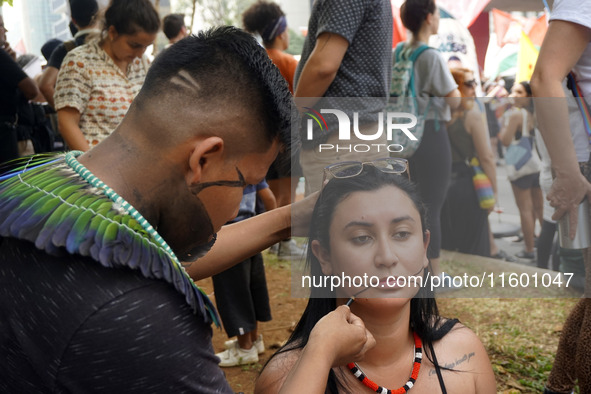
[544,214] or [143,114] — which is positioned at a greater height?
[143,114]

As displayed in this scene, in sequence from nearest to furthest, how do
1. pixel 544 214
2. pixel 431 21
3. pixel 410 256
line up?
pixel 410 256, pixel 544 214, pixel 431 21

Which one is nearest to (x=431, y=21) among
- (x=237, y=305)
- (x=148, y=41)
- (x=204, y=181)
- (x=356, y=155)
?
(x=148, y=41)

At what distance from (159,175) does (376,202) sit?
0.67 m

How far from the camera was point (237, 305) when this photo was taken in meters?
3.44

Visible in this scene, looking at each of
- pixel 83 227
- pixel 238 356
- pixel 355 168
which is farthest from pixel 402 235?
pixel 238 356

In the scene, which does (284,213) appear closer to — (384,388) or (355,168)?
(355,168)

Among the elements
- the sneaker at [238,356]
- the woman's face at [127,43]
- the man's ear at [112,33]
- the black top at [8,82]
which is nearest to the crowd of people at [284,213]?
the woman's face at [127,43]

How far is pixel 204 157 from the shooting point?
4.19 ft

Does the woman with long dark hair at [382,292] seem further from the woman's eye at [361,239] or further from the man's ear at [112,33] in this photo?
the man's ear at [112,33]

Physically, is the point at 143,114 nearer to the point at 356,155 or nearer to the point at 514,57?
the point at 356,155

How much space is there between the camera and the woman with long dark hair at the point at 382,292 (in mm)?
1680

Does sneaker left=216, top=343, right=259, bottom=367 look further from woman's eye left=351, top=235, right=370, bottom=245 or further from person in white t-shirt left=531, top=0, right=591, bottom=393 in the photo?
woman's eye left=351, top=235, right=370, bottom=245

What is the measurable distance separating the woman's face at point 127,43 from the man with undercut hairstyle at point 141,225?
2078mm

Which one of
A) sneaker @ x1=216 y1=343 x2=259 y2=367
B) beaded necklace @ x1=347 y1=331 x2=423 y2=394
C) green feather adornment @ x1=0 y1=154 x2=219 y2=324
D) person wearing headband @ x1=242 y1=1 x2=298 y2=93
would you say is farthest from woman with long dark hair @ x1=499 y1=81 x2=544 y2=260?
person wearing headband @ x1=242 y1=1 x2=298 y2=93
